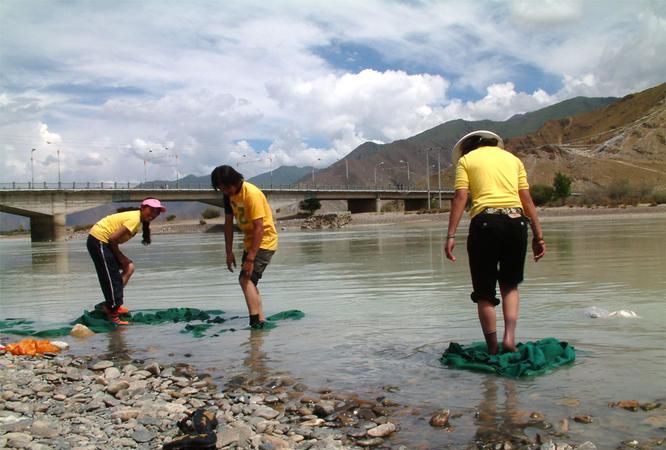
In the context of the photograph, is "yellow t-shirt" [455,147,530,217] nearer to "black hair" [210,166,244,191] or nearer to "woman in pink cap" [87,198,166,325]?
"black hair" [210,166,244,191]

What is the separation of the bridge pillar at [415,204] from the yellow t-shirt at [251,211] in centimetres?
10201

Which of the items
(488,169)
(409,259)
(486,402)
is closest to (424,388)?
(486,402)

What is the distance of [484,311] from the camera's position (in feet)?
17.2

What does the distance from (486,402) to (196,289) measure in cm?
843

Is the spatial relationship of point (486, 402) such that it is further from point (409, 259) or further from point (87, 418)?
point (409, 259)

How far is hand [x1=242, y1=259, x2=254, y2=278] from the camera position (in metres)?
7.20

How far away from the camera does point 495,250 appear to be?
202 inches

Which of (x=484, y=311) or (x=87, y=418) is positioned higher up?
(x=484, y=311)

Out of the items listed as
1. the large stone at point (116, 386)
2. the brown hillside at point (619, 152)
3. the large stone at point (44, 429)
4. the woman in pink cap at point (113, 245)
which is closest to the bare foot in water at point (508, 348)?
the large stone at point (116, 386)

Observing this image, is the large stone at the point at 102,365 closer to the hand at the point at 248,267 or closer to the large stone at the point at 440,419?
the hand at the point at 248,267

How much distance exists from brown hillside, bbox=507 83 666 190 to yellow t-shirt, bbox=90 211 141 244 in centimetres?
10334

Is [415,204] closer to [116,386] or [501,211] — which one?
[501,211]

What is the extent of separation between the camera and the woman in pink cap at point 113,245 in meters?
8.07

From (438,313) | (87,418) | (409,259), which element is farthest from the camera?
(409,259)
